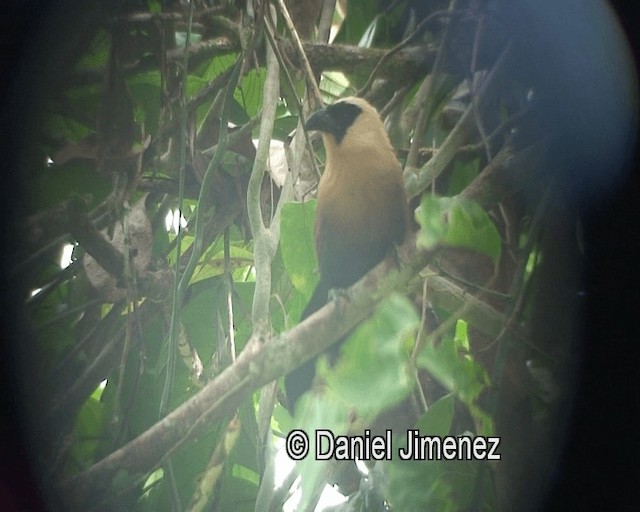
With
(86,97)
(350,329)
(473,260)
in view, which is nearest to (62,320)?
(86,97)

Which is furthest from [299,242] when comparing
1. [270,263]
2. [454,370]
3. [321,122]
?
[454,370]

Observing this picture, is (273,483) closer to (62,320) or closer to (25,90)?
(62,320)

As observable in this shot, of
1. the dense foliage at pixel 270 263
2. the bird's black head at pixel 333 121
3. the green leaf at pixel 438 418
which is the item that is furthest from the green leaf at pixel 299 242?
the green leaf at pixel 438 418

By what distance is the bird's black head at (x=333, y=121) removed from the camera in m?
0.97

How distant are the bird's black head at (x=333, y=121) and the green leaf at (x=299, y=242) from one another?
104 millimetres

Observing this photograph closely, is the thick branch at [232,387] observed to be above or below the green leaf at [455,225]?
below

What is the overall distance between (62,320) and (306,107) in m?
0.50

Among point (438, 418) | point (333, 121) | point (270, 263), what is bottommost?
point (438, 418)

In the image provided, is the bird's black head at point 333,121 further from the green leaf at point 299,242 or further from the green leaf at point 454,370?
the green leaf at point 454,370

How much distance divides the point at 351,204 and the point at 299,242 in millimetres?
91

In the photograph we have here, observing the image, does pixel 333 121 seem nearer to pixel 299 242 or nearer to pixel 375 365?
pixel 299 242

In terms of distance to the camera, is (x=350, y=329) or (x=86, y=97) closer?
(x=350, y=329)

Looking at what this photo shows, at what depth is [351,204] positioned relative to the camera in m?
0.95

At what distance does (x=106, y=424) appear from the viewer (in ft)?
3.34
